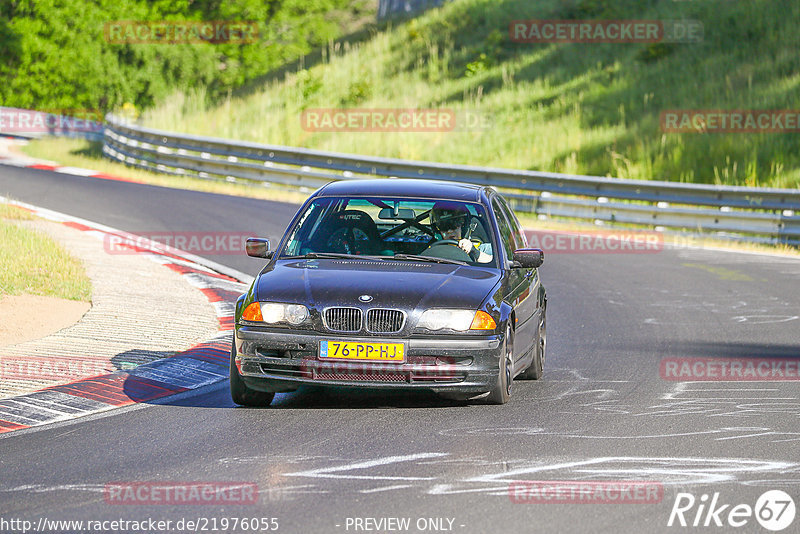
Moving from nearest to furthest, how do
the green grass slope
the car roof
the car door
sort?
the car door < the car roof < the green grass slope

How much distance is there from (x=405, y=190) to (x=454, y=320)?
1.70 meters

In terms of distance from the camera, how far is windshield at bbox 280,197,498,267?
29.7 ft

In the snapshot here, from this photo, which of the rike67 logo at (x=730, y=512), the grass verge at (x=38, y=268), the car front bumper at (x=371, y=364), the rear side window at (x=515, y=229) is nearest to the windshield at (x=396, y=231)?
the rear side window at (x=515, y=229)

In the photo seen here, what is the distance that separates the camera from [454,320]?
8039 mm

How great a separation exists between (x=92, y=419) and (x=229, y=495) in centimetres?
214

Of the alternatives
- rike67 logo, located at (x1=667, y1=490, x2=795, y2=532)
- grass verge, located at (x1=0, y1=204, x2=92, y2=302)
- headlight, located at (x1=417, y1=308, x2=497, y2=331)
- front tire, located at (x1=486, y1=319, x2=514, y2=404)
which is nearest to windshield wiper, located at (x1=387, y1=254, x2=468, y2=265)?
front tire, located at (x1=486, y1=319, x2=514, y2=404)

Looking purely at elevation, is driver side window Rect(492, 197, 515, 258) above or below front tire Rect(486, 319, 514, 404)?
above

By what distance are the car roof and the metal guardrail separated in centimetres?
1207

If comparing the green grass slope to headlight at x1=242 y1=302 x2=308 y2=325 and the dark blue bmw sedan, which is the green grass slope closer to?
the dark blue bmw sedan

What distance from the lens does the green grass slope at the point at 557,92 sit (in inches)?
1096

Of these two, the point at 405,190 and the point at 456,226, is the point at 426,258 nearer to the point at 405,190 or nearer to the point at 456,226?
the point at 456,226

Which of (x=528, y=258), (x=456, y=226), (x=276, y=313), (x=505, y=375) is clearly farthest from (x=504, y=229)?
(x=276, y=313)

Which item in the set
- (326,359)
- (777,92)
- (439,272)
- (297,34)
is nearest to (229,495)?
(326,359)

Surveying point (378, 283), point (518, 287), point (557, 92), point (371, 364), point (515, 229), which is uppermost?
point (557, 92)
